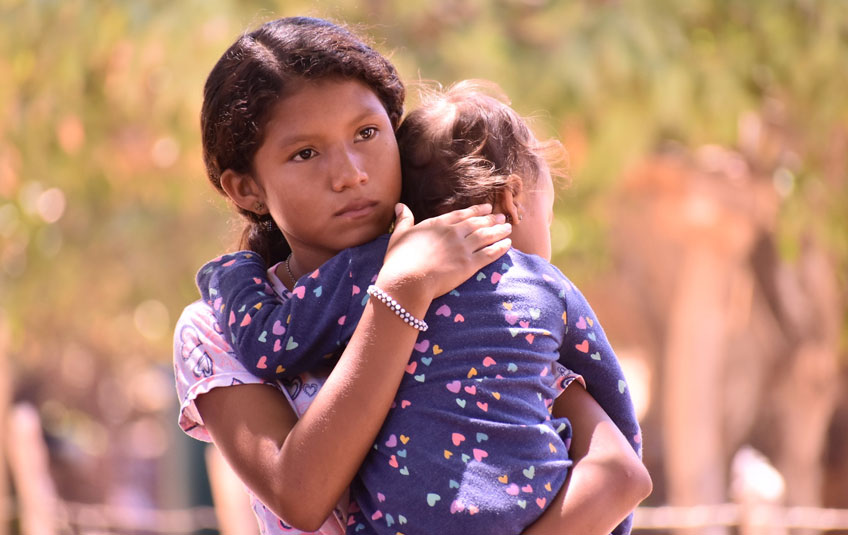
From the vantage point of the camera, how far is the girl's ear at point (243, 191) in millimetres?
1744

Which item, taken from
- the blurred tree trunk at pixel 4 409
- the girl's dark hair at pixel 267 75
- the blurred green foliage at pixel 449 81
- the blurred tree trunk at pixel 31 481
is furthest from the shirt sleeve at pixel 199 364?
the blurred tree trunk at pixel 4 409

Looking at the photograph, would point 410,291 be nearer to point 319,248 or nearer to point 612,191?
point 319,248

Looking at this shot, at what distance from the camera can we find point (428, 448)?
149 cm

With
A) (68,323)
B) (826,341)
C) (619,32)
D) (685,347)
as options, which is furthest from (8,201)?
(826,341)

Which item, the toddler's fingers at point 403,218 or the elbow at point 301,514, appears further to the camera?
the toddler's fingers at point 403,218

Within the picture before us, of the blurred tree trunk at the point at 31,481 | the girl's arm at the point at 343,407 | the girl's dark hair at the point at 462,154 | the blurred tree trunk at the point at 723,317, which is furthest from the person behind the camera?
the blurred tree trunk at the point at 31,481

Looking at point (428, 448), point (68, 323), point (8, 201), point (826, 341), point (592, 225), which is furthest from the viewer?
point (68, 323)

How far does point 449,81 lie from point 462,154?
438 centimetres

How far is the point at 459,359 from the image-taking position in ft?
4.99

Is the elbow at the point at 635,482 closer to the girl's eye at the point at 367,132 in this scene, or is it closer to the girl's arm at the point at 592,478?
the girl's arm at the point at 592,478

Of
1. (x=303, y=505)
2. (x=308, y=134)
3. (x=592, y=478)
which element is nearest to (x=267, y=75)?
(x=308, y=134)

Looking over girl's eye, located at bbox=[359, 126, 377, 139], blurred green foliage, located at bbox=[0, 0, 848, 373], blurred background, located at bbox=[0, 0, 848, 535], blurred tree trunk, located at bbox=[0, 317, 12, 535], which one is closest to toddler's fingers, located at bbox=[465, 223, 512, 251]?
girl's eye, located at bbox=[359, 126, 377, 139]

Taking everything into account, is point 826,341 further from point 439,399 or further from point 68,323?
point 439,399

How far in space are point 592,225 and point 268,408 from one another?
5479mm
